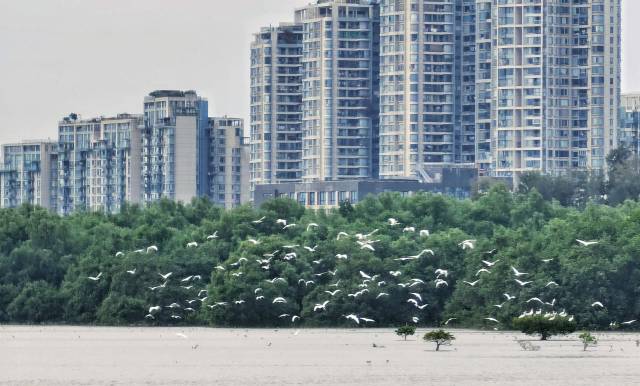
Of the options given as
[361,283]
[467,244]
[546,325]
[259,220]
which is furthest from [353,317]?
[259,220]

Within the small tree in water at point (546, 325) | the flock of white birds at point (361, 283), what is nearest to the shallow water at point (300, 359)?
the small tree in water at point (546, 325)

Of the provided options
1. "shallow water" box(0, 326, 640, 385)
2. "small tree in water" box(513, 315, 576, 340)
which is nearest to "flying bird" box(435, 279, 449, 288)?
"shallow water" box(0, 326, 640, 385)

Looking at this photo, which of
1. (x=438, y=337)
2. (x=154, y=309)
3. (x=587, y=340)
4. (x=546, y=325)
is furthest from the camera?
(x=154, y=309)

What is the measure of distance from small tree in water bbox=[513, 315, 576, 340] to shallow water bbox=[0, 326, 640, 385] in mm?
581

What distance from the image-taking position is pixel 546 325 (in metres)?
87.2

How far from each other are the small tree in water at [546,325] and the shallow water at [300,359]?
1.91 feet

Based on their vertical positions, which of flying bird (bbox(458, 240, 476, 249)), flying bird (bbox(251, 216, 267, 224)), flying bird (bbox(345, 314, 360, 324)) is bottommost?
flying bird (bbox(345, 314, 360, 324))

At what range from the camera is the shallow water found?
68000 mm

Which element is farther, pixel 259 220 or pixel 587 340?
pixel 259 220

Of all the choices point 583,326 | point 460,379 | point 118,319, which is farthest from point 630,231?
point 460,379

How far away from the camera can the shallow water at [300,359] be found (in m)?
68.0

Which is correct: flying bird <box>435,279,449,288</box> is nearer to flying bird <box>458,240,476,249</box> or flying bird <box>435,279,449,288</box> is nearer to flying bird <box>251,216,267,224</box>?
flying bird <box>458,240,476,249</box>

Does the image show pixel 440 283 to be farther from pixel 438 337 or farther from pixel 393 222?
pixel 438 337

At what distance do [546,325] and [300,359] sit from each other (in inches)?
479
